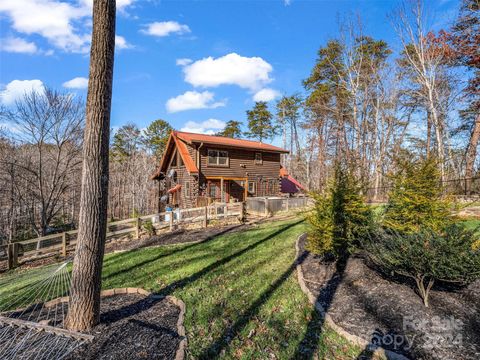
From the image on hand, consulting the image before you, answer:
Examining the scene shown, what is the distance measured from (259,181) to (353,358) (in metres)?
20.0

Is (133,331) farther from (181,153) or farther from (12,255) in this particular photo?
(181,153)

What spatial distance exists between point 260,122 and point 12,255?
3624 cm

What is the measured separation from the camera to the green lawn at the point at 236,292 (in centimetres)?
353

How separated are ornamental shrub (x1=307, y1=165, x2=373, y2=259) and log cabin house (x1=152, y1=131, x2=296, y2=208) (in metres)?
13.1

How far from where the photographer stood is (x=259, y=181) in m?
23.1

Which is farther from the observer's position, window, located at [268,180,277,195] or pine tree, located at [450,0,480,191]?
window, located at [268,180,277,195]

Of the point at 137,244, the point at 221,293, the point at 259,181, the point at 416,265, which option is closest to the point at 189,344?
the point at 221,293

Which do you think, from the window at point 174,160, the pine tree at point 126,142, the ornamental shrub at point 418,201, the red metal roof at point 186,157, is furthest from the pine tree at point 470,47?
the pine tree at point 126,142

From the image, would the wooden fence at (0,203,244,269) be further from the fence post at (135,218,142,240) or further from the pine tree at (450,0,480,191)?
the pine tree at (450,0,480,191)

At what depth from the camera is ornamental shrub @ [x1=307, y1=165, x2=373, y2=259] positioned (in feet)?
18.9

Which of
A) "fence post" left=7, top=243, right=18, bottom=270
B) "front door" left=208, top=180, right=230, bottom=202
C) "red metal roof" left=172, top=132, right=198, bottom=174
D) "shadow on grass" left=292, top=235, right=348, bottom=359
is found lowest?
"fence post" left=7, top=243, right=18, bottom=270

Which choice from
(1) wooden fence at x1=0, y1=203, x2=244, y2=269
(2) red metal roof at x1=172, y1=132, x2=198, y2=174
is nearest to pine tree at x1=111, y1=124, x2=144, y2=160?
(2) red metal roof at x1=172, y1=132, x2=198, y2=174

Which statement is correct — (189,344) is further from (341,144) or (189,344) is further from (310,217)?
(341,144)

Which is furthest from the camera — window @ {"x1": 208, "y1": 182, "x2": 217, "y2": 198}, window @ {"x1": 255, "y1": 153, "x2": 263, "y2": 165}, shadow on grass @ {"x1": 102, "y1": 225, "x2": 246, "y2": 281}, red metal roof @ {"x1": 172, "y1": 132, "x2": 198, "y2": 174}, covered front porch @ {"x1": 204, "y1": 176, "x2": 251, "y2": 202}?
window @ {"x1": 255, "y1": 153, "x2": 263, "y2": 165}
